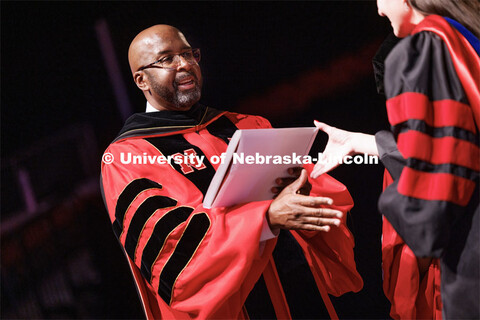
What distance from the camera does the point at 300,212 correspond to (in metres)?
1.72

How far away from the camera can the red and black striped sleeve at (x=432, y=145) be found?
1.38m

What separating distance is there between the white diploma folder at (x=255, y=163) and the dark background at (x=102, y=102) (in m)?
1.30

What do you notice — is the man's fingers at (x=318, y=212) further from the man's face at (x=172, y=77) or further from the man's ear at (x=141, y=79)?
the man's ear at (x=141, y=79)

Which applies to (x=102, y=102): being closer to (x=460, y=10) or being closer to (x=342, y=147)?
(x=342, y=147)

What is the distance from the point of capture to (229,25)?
3055mm

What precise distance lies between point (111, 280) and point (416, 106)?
7.95ft

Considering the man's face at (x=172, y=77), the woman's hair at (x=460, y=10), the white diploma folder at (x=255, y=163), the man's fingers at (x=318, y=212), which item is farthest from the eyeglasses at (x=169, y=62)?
the woman's hair at (x=460, y=10)

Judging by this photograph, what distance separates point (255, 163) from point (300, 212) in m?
0.26

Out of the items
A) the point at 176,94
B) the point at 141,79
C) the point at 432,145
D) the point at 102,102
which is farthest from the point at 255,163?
the point at 102,102

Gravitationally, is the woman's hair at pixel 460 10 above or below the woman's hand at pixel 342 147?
above

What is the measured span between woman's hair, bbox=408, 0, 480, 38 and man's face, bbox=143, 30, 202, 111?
1242 mm

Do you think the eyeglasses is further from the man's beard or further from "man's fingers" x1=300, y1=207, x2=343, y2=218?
"man's fingers" x1=300, y1=207, x2=343, y2=218

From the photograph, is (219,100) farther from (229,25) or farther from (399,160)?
(399,160)

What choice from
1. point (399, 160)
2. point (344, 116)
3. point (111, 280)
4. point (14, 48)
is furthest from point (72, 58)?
point (399, 160)
